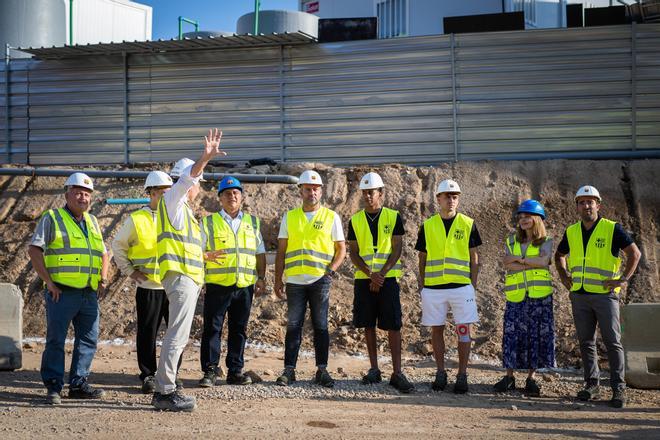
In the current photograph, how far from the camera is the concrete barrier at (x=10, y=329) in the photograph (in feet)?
29.3

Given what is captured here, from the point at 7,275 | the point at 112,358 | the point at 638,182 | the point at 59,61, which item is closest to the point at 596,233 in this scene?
the point at 638,182

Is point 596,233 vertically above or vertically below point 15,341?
above

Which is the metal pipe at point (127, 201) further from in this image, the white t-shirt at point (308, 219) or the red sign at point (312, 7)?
the red sign at point (312, 7)

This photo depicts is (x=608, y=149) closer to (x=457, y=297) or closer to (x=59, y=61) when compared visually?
(x=457, y=297)

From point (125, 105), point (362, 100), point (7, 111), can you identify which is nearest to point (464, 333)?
point (362, 100)

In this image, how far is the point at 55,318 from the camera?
7.34 meters

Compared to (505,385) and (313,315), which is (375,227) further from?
(505,385)

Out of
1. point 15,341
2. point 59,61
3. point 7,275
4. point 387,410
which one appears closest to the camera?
point 387,410

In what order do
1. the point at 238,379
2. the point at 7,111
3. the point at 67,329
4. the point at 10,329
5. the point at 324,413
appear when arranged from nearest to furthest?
the point at 324,413, the point at 67,329, the point at 238,379, the point at 10,329, the point at 7,111

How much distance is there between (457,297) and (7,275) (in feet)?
26.5

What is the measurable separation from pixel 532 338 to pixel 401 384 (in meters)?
1.56

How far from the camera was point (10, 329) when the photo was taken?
916cm

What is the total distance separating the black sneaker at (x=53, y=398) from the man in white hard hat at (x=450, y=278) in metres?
3.91

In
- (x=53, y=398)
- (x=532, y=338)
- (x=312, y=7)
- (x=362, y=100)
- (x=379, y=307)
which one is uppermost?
(x=312, y=7)
